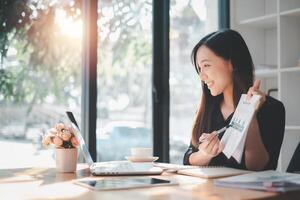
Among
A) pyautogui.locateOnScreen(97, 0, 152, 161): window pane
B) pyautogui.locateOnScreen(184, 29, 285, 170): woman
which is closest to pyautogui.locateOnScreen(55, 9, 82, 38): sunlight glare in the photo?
pyautogui.locateOnScreen(97, 0, 152, 161): window pane

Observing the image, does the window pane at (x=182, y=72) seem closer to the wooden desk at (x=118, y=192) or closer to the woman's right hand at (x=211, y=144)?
the woman's right hand at (x=211, y=144)

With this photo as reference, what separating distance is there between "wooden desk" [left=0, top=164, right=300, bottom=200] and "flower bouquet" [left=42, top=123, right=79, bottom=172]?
0.56 feet

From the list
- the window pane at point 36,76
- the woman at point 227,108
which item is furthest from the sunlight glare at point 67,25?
the woman at point 227,108

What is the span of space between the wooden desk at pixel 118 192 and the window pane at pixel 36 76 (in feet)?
4.01

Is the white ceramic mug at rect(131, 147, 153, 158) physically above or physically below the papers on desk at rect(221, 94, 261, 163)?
below

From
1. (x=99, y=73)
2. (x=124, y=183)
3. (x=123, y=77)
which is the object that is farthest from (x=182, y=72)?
(x=124, y=183)

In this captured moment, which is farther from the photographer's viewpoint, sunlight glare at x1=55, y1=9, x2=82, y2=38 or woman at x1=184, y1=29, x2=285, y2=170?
sunlight glare at x1=55, y1=9, x2=82, y2=38

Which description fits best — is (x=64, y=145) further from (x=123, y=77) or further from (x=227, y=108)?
(x=123, y=77)

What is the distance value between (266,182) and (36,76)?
188 cm

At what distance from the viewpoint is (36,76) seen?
105 inches

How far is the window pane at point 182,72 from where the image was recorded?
10.6ft

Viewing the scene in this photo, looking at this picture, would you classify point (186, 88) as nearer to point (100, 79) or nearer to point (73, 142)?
point (100, 79)

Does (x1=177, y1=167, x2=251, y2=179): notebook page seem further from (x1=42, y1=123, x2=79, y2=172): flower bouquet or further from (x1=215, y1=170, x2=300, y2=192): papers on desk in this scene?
(x1=42, y1=123, x2=79, y2=172): flower bouquet

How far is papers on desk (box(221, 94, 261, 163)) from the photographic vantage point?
1.43 meters
